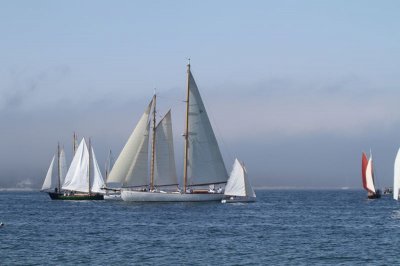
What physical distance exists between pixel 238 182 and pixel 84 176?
113 ft

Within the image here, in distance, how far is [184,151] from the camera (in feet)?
367

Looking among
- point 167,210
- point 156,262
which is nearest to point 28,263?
point 156,262

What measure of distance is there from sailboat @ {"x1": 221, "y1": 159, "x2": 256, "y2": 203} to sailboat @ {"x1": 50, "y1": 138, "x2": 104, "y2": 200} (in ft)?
102

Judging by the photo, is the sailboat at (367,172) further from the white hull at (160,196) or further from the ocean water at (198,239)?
the ocean water at (198,239)

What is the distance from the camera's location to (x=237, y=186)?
11431 centimetres

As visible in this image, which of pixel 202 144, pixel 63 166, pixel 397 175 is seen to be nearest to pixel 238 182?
pixel 202 144

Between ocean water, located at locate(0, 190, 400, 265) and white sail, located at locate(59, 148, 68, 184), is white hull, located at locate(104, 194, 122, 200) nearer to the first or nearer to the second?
white sail, located at locate(59, 148, 68, 184)

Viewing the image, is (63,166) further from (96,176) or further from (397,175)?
(397,175)

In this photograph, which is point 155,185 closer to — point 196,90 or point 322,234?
point 196,90

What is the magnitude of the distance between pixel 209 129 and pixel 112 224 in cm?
3637

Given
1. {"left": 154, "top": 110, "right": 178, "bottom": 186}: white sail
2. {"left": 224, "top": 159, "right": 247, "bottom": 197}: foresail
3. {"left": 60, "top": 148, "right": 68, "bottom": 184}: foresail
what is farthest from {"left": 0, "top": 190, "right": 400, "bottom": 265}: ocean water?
{"left": 60, "top": 148, "right": 68, "bottom": 184}: foresail

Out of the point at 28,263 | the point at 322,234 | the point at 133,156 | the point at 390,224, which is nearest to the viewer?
the point at 28,263

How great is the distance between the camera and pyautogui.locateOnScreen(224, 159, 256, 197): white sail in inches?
4375

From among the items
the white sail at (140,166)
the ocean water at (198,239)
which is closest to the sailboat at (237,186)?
the white sail at (140,166)
